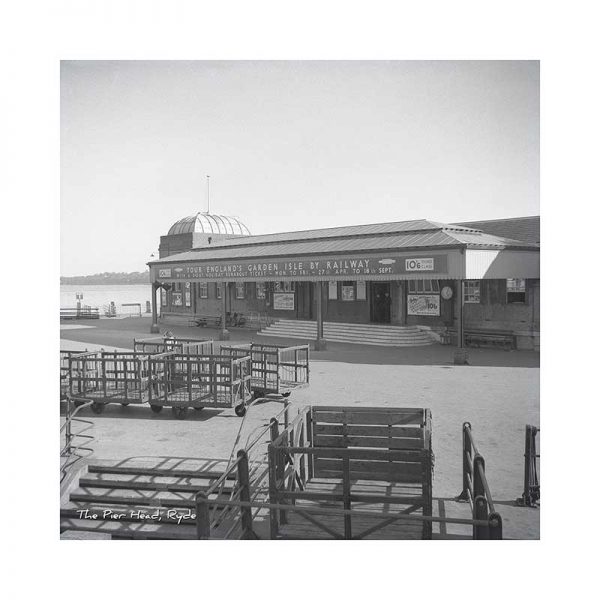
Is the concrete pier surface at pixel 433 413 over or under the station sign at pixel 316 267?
under

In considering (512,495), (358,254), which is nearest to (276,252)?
(358,254)

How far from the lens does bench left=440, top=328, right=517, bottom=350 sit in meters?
22.3

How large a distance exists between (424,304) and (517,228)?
18.1 ft

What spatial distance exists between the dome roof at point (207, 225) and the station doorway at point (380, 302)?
2092 centimetres

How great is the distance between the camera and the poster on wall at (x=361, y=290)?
90.8ft

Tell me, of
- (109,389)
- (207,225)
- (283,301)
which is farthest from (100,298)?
(109,389)

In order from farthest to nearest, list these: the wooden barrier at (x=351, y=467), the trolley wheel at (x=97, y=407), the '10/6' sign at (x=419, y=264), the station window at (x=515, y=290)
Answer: the station window at (x=515, y=290)
the '10/6' sign at (x=419, y=264)
the trolley wheel at (x=97, y=407)
the wooden barrier at (x=351, y=467)

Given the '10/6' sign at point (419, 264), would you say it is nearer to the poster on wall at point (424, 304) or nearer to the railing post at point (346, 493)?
the poster on wall at point (424, 304)

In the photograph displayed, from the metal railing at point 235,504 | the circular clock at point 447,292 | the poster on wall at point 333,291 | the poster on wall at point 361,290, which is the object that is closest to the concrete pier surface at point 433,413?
the metal railing at point 235,504

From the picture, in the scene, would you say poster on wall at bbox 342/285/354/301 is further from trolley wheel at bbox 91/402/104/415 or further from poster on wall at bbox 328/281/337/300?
trolley wheel at bbox 91/402/104/415

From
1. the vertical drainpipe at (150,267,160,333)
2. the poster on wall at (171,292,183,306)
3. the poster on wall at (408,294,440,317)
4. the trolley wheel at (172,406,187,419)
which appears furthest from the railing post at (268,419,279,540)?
the poster on wall at (171,292,183,306)

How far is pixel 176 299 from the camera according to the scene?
1553 inches

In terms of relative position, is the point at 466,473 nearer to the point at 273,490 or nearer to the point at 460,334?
the point at 273,490
